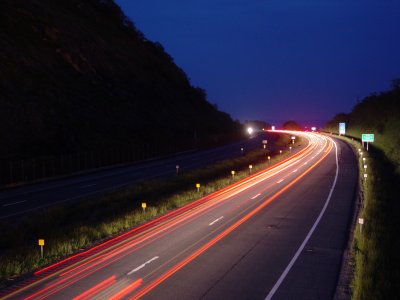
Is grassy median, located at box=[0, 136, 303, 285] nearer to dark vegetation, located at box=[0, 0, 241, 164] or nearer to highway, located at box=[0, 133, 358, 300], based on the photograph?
highway, located at box=[0, 133, 358, 300]

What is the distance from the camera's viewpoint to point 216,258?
552 inches

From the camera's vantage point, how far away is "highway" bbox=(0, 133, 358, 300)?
1121 cm

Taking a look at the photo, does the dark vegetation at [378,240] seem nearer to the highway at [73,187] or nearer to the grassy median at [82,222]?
the grassy median at [82,222]

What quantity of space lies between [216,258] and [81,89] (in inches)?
1882

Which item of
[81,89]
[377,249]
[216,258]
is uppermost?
[81,89]

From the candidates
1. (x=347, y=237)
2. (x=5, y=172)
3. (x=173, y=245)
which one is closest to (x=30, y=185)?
(x=5, y=172)

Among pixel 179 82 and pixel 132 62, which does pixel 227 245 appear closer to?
pixel 132 62

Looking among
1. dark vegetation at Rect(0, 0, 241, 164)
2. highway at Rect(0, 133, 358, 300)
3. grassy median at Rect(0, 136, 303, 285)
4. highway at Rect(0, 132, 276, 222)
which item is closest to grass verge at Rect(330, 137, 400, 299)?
highway at Rect(0, 133, 358, 300)

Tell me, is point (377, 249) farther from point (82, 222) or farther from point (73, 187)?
point (73, 187)

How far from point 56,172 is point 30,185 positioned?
4.20 meters

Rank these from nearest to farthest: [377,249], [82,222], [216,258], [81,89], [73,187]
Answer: [216,258] < [377,249] < [82,222] < [73,187] < [81,89]

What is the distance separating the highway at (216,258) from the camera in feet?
36.8

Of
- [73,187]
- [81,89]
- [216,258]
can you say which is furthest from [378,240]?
[81,89]

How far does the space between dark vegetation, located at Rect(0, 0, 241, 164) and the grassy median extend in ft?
45.9
